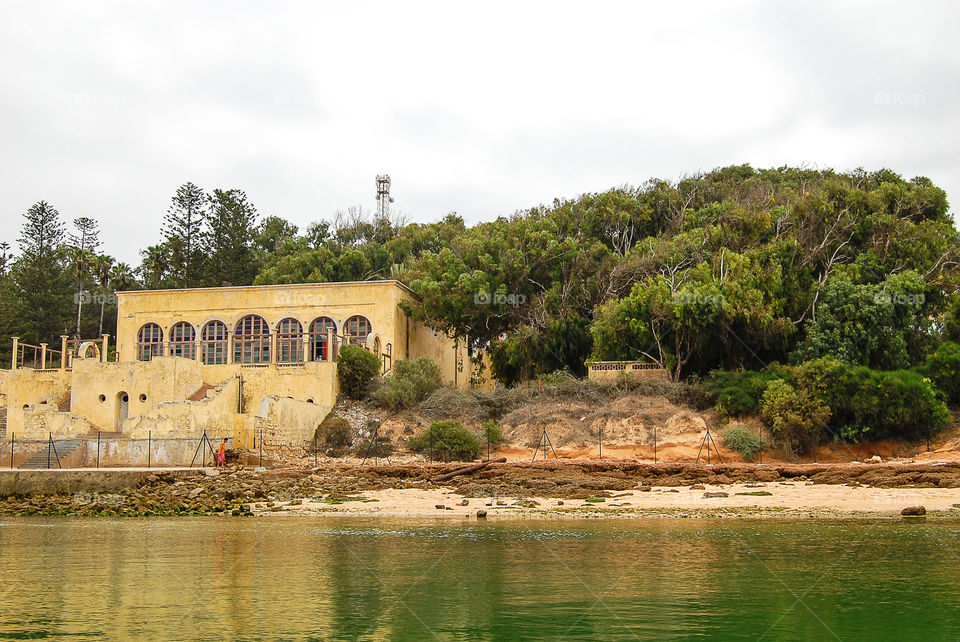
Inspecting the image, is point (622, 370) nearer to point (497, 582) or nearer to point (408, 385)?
point (408, 385)

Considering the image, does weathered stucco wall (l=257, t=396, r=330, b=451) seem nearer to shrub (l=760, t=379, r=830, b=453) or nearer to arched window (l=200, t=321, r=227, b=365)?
arched window (l=200, t=321, r=227, b=365)

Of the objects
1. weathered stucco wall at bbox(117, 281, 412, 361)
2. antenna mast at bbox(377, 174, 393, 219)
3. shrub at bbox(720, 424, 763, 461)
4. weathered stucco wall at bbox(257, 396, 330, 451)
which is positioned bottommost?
shrub at bbox(720, 424, 763, 461)

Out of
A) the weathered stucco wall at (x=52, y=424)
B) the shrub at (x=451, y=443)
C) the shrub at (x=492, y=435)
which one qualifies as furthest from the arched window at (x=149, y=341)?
the shrub at (x=492, y=435)

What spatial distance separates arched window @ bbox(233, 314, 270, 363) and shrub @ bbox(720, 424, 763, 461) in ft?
73.6

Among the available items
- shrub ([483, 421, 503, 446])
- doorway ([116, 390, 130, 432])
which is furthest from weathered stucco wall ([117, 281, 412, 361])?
shrub ([483, 421, 503, 446])

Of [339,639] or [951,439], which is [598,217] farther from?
[339,639]

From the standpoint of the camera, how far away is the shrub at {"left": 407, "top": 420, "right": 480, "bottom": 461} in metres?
33.7

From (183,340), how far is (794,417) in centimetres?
2941

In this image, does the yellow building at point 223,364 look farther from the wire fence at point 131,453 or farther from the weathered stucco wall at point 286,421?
the wire fence at point 131,453

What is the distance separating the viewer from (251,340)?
1800 inches

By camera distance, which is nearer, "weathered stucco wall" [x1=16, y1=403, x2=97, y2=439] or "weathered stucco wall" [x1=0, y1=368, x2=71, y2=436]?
"weathered stucco wall" [x1=16, y1=403, x2=97, y2=439]

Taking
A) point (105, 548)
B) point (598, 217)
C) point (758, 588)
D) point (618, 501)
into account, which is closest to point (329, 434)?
point (618, 501)

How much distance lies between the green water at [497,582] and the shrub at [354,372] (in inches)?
712

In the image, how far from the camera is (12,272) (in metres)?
68.7
